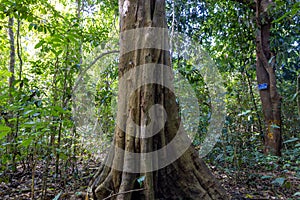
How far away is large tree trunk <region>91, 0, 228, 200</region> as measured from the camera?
8.59 ft

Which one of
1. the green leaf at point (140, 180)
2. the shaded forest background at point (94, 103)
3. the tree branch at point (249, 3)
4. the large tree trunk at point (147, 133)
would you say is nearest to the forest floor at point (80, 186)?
the shaded forest background at point (94, 103)

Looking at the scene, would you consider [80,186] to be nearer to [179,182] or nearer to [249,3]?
[179,182]

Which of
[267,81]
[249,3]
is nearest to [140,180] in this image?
[267,81]

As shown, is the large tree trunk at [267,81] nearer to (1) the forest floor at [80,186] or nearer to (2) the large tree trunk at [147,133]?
(1) the forest floor at [80,186]

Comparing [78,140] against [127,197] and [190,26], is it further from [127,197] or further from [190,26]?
[190,26]

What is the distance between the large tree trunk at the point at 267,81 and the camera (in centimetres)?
512

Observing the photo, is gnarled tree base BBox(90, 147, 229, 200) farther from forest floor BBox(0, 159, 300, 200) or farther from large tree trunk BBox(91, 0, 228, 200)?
forest floor BBox(0, 159, 300, 200)

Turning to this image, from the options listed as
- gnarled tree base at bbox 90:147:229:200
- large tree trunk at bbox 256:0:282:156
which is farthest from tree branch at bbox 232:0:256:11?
gnarled tree base at bbox 90:147:229:200

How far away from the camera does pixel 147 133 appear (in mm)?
2611

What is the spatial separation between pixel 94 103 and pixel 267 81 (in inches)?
137

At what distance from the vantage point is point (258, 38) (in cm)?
540

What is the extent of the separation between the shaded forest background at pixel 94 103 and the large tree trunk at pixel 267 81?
0.63 ft

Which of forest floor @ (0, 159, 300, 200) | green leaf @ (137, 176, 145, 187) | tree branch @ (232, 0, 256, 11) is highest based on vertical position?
tree branch @ (232, 0, 256, 11)

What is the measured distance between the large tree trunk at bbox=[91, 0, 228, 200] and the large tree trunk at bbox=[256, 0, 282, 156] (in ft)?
8.93
